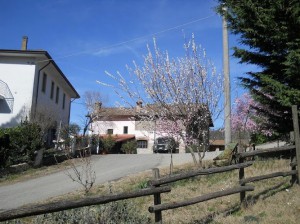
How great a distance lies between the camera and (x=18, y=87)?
22.9m

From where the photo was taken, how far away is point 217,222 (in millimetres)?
6027

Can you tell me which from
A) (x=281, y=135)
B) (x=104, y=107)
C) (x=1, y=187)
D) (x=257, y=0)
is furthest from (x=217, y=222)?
(x=104, y=107)

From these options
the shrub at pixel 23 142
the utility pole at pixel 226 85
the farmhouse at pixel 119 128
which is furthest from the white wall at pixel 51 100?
the utility pole at pixel 226 85

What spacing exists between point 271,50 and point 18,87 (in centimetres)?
1741

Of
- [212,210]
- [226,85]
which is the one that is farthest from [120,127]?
[212,210]

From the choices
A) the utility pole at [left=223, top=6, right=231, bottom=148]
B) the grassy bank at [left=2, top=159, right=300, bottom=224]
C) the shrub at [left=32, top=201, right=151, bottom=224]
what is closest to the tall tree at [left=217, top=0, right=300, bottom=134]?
the utility pole at [left=223, top=6, right=231, bottom=148]

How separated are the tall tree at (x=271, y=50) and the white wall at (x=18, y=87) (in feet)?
49.8

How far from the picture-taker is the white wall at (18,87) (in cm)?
2255

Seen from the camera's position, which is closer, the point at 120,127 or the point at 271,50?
the point at 271,50

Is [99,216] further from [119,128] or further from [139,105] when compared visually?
[119,128]

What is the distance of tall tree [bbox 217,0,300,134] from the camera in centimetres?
1023

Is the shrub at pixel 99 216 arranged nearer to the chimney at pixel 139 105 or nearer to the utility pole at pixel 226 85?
the chimney at pixel 139 105

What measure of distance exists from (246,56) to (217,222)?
283 inches

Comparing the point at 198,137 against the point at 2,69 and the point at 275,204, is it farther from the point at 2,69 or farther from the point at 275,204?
the point at 2,69
